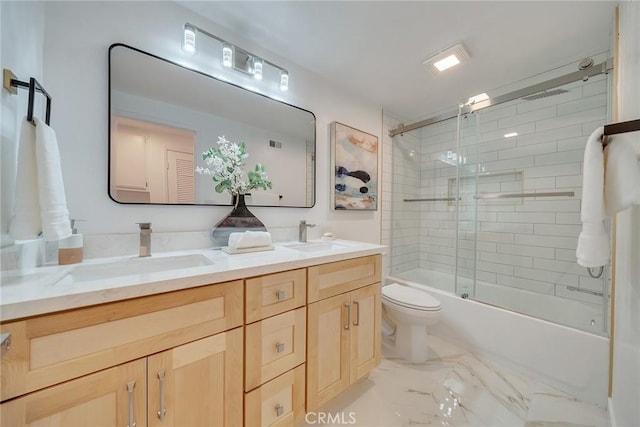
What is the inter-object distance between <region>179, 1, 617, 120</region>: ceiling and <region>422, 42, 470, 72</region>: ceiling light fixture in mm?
39

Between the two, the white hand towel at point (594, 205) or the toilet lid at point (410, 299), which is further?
the toilet lid at point (410, 299)

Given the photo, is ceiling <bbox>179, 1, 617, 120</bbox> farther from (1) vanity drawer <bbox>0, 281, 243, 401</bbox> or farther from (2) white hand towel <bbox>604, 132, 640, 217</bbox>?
(1) vanity drawer <bbox>0, 281, 243, 401</bbox>

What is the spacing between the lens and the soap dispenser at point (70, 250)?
91 centimetres

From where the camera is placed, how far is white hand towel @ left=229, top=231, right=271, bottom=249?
1181 millimetres

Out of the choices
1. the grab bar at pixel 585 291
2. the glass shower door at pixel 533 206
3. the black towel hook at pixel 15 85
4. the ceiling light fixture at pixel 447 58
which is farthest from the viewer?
the glass shower door at pixel 533 206

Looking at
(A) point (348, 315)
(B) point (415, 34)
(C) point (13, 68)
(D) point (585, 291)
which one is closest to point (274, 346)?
(A) point (348, 315)

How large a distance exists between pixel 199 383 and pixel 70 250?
0.77 m

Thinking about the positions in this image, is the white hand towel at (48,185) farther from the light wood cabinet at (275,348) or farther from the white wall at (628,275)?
the white wall at (628,275)

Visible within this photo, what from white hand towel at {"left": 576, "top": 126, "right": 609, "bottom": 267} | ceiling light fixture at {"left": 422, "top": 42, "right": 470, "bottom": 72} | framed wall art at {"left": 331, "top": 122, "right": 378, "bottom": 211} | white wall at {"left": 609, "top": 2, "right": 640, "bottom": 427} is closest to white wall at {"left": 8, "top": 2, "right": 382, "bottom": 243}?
framed wall art at {"left": 331, "top": 122, "right": 378, "bottom": 211}

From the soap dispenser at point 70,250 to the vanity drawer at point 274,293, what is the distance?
29.1 inches

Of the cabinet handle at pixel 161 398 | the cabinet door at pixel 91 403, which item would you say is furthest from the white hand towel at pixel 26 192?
the cabinet handle at pixel 161 398

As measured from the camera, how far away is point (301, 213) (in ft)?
5.86

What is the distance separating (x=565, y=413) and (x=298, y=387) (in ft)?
5.07

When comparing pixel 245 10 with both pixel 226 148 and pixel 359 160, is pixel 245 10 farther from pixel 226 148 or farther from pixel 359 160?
pixel 359 160
